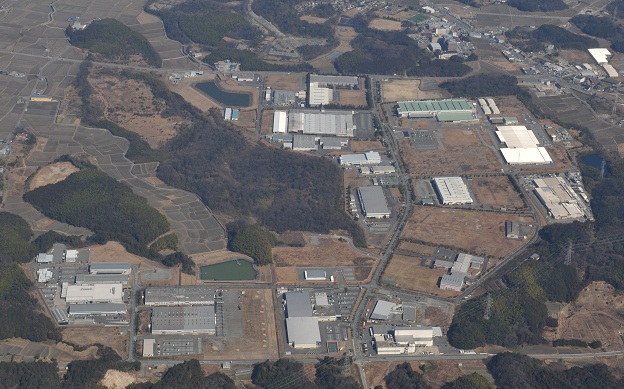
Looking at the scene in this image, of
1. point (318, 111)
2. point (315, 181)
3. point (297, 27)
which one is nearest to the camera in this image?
point (315, 181)

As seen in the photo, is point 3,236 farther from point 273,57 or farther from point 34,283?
point 273,57

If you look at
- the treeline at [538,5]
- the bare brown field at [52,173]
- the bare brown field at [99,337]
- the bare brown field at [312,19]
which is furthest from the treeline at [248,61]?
the bare brown field at [99,337]

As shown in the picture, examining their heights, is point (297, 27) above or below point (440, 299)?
below

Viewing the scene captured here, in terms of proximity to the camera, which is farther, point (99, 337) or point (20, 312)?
point (20, 312)

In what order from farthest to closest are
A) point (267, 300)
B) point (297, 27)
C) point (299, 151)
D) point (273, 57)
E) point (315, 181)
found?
point (297, 27) < point (273, 57) < point (299, 151) < point (315, 181) < point (267, 300)

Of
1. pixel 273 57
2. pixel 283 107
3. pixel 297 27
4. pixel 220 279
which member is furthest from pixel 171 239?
pixel 297 27

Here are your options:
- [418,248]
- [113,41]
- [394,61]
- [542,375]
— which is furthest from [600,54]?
[542,375]

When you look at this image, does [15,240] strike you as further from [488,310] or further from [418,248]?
[488,310]
